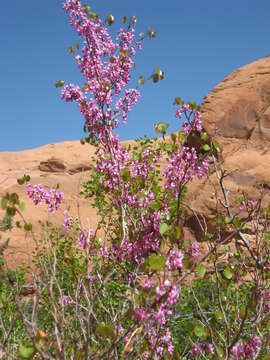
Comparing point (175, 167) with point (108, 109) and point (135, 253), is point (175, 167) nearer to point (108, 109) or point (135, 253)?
point (135, 253)

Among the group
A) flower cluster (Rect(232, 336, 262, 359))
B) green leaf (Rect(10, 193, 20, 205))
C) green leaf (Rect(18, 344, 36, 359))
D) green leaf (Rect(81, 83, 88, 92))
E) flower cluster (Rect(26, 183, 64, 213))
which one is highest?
green leaf (Rect(81, 83, 88, 92))

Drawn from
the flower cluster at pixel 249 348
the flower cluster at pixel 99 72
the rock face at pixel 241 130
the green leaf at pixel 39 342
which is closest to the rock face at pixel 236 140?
the rock face at pixel 241 130

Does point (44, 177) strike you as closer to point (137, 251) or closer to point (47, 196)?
point (47, 196)

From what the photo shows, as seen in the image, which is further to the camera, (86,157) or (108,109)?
(86,157)

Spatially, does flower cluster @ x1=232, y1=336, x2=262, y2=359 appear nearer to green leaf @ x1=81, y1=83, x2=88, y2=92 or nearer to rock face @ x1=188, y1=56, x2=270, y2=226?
green leaf @ x1=81, y1=83, x2=88, y2=92

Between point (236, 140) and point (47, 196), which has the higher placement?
point (236, 140)

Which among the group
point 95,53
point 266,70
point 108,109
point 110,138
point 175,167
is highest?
point 266,70

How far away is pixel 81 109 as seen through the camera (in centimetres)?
572

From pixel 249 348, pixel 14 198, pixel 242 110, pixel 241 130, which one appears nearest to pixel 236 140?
pixel 241 130

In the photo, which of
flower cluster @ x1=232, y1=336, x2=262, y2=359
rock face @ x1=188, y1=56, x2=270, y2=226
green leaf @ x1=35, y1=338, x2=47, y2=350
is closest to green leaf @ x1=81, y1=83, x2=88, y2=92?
flower cluster @ x1=232, y1=336, x2=262, y2=359

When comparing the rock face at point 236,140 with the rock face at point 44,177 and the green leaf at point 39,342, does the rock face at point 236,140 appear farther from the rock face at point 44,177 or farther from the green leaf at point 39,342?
the green leaf at point 39,342

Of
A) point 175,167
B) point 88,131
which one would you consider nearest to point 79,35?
point 88,131

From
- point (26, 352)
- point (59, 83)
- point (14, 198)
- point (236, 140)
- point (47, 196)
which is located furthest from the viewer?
point (236, 140)

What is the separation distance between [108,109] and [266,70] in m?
10.0
